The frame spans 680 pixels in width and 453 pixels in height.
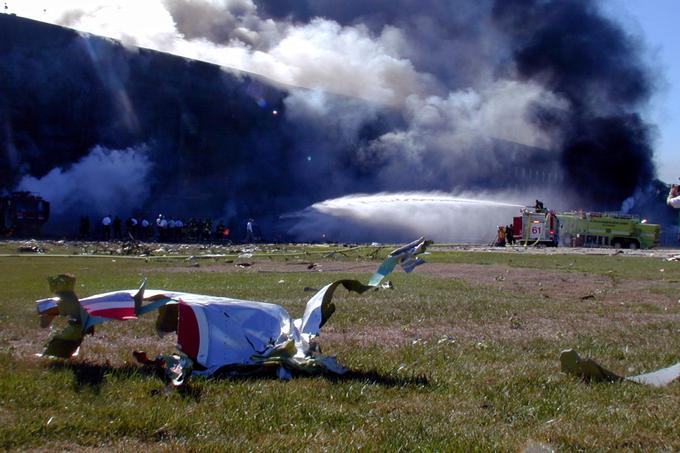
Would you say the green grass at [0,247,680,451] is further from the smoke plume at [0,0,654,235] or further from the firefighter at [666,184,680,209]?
the smoke plume at [0,0,654,235]

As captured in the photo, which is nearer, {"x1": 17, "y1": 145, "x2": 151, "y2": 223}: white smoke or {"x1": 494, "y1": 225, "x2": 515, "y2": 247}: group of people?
{"x1": 494, "y1": 225, "x2": 515, "y2": 247}: group of people

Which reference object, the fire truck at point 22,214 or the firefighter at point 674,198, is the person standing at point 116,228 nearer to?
the fire truck at point 22,214

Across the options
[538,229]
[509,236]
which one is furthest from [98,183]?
[538,229]

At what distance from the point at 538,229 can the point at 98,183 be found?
24.8 m

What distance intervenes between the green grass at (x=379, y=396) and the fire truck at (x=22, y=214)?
105ft

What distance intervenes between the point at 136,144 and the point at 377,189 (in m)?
16.2

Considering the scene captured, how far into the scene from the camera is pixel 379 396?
14.8 ft

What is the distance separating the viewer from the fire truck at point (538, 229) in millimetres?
38906

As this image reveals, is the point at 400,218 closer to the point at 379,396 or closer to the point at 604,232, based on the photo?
the point at 604,232

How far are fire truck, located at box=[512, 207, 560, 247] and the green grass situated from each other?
31.7 meters

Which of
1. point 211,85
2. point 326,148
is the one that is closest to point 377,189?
point 326,148

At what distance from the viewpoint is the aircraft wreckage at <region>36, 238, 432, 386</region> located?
16.4 ft

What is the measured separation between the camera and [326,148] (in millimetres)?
51188

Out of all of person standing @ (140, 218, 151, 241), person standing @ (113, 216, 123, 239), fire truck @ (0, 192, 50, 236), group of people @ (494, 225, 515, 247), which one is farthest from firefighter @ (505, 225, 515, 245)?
fire truck @ (0, 192, 50, 236)
